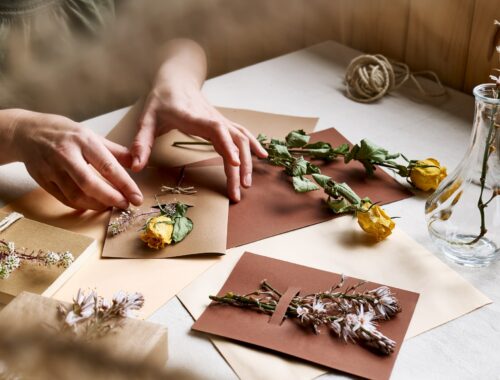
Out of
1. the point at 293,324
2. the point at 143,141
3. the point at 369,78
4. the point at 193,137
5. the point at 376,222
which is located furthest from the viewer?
the point at 369,78

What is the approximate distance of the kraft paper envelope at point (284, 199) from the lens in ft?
2.16

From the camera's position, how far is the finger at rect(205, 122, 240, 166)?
0.71m

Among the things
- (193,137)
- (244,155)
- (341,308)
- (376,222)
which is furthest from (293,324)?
(193,137)

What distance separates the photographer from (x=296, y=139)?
785 millimetres

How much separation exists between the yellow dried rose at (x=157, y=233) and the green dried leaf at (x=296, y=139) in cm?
23

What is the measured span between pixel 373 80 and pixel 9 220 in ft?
1.91

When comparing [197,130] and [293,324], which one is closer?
[293,324]

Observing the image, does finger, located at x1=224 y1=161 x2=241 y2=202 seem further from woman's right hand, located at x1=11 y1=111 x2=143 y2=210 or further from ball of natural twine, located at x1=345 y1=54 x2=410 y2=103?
ball of natural twine, located at x1=345 y1=54 x2=410 y2=103

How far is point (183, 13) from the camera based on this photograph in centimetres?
11

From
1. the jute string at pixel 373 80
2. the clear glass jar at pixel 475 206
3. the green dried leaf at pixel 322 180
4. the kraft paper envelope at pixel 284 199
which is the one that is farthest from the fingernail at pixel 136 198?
the jute string at pixel 373 80

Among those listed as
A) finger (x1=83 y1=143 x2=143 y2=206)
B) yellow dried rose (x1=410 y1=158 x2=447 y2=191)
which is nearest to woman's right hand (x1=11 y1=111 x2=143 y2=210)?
finger (x1=83 y1=143 x2=143 y2=206)

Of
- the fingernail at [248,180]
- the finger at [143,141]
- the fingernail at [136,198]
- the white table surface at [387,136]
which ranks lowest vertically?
the white table surface at [387,136]

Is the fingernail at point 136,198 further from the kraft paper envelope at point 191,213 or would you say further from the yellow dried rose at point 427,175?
the yellow dried rose at point 427,175

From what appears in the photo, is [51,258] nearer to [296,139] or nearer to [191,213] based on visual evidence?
[191,213]
